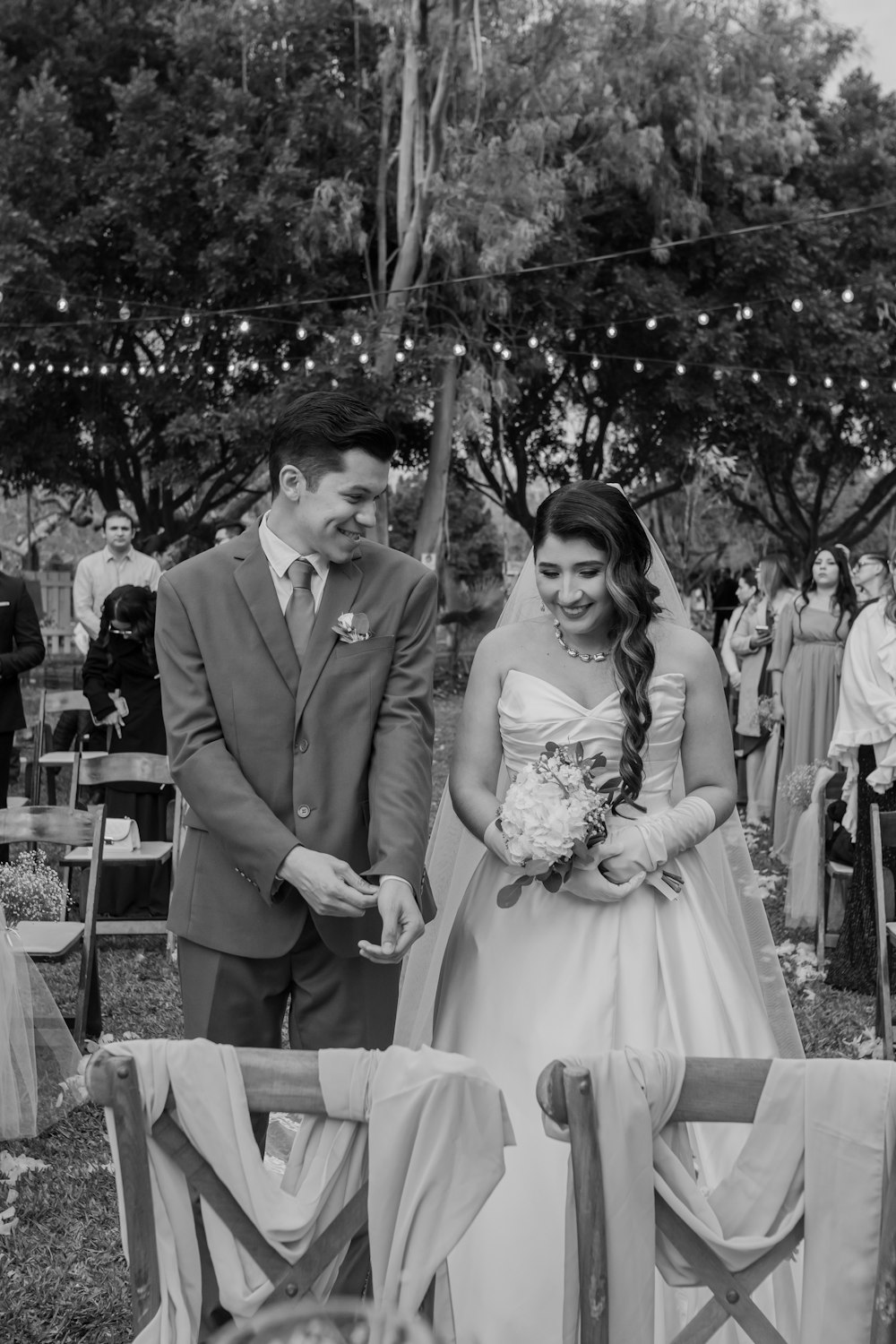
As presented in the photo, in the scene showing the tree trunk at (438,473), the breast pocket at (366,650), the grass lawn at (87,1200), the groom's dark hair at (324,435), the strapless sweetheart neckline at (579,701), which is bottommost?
the grass lawn at (87,1200)

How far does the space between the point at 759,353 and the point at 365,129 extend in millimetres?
7060

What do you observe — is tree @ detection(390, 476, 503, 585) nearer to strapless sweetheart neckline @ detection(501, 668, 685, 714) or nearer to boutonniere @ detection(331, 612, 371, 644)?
strapless sweetheart neckline @ detection(501, 668, 685, 714)

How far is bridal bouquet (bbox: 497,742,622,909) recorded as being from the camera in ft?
9.95

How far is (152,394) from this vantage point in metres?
18.6

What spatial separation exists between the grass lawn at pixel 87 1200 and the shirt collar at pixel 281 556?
199 centimetres

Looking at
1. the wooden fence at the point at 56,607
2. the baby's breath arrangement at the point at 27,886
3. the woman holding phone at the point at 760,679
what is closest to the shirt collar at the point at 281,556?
the baby's breath arrangement at the point at 27,886

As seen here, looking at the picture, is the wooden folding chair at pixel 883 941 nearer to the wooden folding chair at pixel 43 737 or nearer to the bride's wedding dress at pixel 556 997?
the bride's wedding dress at pixel 556 997

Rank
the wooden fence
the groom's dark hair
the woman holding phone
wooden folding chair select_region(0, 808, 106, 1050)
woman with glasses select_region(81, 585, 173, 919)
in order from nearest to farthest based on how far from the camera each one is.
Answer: the groom's dark hair → wooden folding chair select_region(0, 808, 106, 1050) → woman with glasses select_region(81, 585, 173, 919) → the woman holding phone → the wooden fence

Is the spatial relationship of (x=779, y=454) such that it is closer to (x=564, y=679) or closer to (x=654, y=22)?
(x=654, y=22)

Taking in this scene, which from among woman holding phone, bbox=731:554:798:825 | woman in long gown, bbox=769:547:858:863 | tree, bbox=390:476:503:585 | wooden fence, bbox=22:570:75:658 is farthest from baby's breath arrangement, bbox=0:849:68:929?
tree, bbox=390:476:503:585

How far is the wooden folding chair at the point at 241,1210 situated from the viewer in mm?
1957

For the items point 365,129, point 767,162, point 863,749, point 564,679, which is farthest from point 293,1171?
point 767,162

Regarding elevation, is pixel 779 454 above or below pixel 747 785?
above

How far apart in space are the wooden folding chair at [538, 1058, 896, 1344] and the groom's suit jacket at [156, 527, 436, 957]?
3.06 ft
